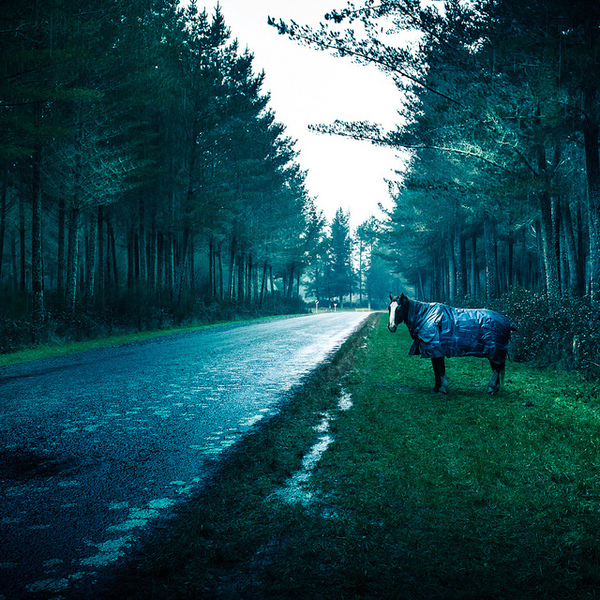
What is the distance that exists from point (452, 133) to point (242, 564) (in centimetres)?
1519

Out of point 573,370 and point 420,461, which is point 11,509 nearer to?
point 420,461

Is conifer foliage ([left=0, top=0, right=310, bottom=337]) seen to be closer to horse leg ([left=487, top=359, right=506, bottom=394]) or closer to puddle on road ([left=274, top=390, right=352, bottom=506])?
puddle on road ([left=274, top=390, right=352, bottom=506])

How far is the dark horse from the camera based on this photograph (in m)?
8.12

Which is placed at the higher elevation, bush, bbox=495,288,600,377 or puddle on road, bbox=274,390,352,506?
bush, bbox=495,288,600,377

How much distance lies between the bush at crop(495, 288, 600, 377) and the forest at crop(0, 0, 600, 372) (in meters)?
0.06

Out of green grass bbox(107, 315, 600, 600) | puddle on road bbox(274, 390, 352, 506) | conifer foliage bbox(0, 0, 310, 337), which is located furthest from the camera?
conifer foliage bbox(0, 0, 310, 337)

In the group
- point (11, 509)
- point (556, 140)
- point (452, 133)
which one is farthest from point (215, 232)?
point (11, 509)

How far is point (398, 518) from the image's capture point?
3434mm

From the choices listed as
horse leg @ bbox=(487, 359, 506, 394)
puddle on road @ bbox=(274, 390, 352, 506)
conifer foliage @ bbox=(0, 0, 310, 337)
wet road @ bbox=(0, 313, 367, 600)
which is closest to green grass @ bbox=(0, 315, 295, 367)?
conifer foliage @ bbox=(0, 0, 310, 337)

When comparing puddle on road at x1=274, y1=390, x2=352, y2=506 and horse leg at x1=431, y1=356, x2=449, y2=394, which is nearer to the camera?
puddle on road at x1=274, y1=390, x2=352, y2=506

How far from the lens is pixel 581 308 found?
1097cm

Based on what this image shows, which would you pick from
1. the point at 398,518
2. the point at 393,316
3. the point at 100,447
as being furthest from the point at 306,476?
the point at 393,316

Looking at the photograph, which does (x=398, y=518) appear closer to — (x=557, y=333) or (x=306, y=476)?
(x=306, y=476)

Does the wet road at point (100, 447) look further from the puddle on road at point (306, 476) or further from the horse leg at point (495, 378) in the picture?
the horse leg at point (495, 378)
